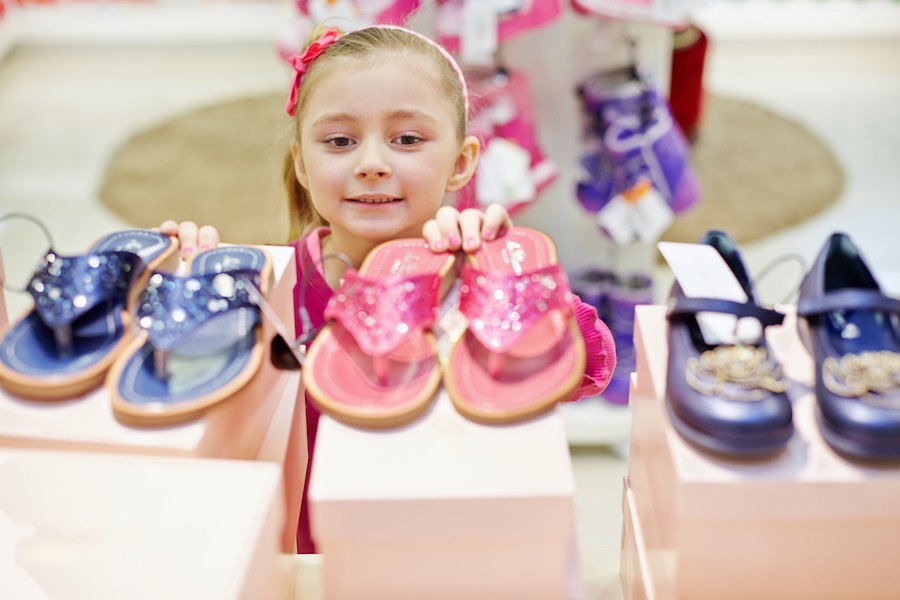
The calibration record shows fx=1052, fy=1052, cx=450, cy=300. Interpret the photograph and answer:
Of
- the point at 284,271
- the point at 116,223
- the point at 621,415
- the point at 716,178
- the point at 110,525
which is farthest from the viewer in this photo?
the point at 716,178

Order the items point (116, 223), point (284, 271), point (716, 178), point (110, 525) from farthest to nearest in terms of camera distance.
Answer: point (716, 178) < point (116, 223) < point (284, 271) < point (110, 525)

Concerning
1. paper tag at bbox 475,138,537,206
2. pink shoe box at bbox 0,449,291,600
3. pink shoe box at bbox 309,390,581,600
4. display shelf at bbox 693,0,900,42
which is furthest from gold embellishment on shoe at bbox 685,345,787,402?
display shelf at bbox 693,0,900,42

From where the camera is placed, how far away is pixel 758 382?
0.78m

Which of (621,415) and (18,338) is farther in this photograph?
(621,415)

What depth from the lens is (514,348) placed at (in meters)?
0.86

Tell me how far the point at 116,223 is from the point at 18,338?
2.31 meters

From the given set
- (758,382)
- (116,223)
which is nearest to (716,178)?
(116,223)

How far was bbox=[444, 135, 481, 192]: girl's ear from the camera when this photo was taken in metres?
1.19

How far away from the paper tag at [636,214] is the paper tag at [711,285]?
1.14 metres

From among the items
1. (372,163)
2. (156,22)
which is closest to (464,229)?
(372,163)

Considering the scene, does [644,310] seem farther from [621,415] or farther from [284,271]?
[621,415]

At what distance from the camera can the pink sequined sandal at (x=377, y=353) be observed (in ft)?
2.65

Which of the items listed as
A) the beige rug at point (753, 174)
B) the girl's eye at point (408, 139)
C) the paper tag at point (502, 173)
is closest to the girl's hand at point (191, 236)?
the girl's eye at point (408, 139)

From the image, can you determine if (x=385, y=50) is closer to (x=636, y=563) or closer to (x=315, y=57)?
(x=315, y=57)
